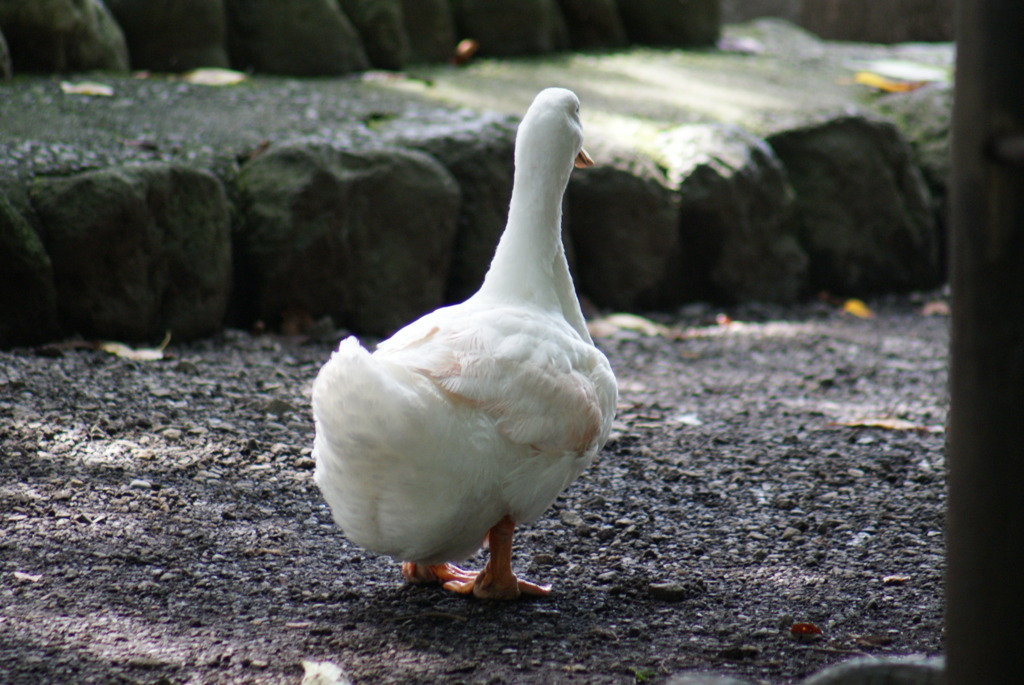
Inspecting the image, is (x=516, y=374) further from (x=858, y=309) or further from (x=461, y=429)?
(x=858, y=309)

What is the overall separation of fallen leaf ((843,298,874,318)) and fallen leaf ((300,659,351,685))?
501 centimetres

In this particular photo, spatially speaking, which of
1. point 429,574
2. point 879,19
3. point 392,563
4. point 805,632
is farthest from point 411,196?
point 879,19

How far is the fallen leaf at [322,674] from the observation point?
6.79 feet

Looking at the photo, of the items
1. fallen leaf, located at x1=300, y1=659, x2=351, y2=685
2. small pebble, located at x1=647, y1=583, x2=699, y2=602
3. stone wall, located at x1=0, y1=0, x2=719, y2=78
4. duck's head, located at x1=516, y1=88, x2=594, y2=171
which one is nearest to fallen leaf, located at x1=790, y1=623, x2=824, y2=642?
small pebble, located at x1=647, y1=583, x2=699, y2=602

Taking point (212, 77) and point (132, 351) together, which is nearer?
point (132, 351)

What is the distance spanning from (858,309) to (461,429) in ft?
15.5

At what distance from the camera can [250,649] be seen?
222cm

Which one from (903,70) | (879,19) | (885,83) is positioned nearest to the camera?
(885,83)

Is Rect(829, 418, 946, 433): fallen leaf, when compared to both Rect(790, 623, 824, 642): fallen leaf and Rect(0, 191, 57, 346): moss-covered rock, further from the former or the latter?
Rect(0, 191, 57, 346): moss-covered rock

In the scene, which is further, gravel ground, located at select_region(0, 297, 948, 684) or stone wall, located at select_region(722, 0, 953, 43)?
stone wall, located at select_region(722, 0, 953, 43)

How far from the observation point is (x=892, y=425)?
4160mm

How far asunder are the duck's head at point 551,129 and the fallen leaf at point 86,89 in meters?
3.07

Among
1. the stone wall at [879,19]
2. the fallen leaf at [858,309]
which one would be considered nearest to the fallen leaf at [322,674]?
the fallen leaf at [858,309]

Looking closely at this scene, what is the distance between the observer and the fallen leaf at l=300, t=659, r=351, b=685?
2.07m
